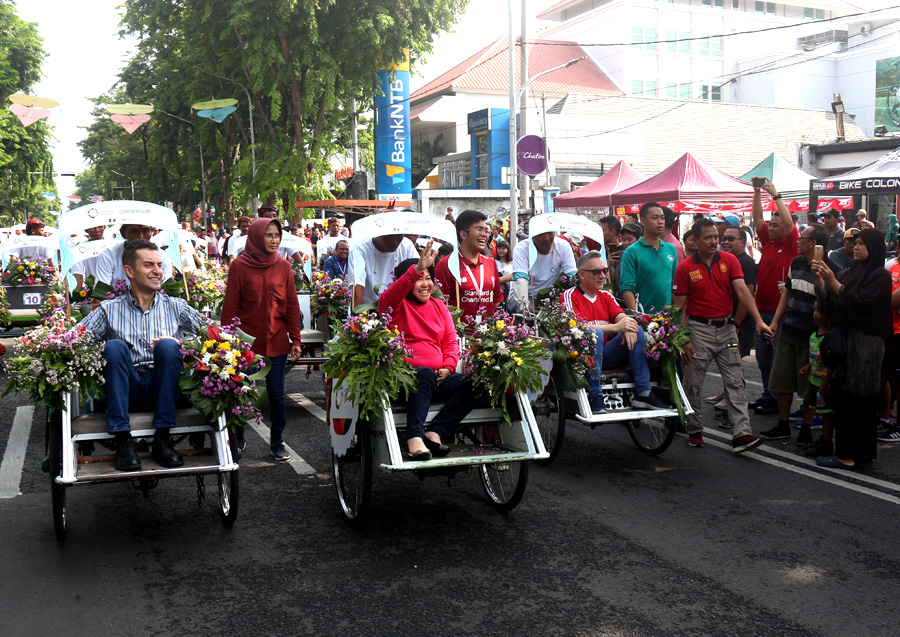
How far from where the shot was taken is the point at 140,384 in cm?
584

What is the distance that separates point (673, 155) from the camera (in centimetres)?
5278

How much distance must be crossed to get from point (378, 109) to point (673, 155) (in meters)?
24.5

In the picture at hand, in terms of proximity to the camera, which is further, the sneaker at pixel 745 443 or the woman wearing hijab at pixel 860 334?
the sneaker at pixel 745 443

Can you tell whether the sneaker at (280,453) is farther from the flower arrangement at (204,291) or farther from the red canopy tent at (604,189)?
the red canopy tent at (604,189)

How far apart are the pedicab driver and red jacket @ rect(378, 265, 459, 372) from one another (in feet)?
4.54

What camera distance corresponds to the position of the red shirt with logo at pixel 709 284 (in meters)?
8.16

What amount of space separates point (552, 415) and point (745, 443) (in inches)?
65.8

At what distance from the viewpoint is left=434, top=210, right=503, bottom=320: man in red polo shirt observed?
25.1 ft

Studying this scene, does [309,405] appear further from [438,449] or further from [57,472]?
[57,472]

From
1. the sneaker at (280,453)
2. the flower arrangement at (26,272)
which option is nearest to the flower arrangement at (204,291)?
the sneaker at (280,453)

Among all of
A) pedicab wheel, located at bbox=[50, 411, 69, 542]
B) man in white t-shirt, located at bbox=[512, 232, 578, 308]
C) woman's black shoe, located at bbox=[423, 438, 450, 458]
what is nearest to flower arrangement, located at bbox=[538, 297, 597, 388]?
man in white t-shirt, located at bbox=[512, 232, 578, 308]

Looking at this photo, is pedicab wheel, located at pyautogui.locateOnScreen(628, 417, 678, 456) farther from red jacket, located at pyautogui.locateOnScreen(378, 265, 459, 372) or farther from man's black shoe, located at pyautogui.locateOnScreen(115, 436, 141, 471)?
man's black shoe, located at pyautogui.locateOnScreen(115, 436, 141, 471)

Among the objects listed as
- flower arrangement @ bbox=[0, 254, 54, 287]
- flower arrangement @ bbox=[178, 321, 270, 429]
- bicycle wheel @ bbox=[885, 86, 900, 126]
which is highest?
bicycle wheel @ bbox=[885, 86, 900, 126]

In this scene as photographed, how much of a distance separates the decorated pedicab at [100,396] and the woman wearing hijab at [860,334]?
14.8 ft
